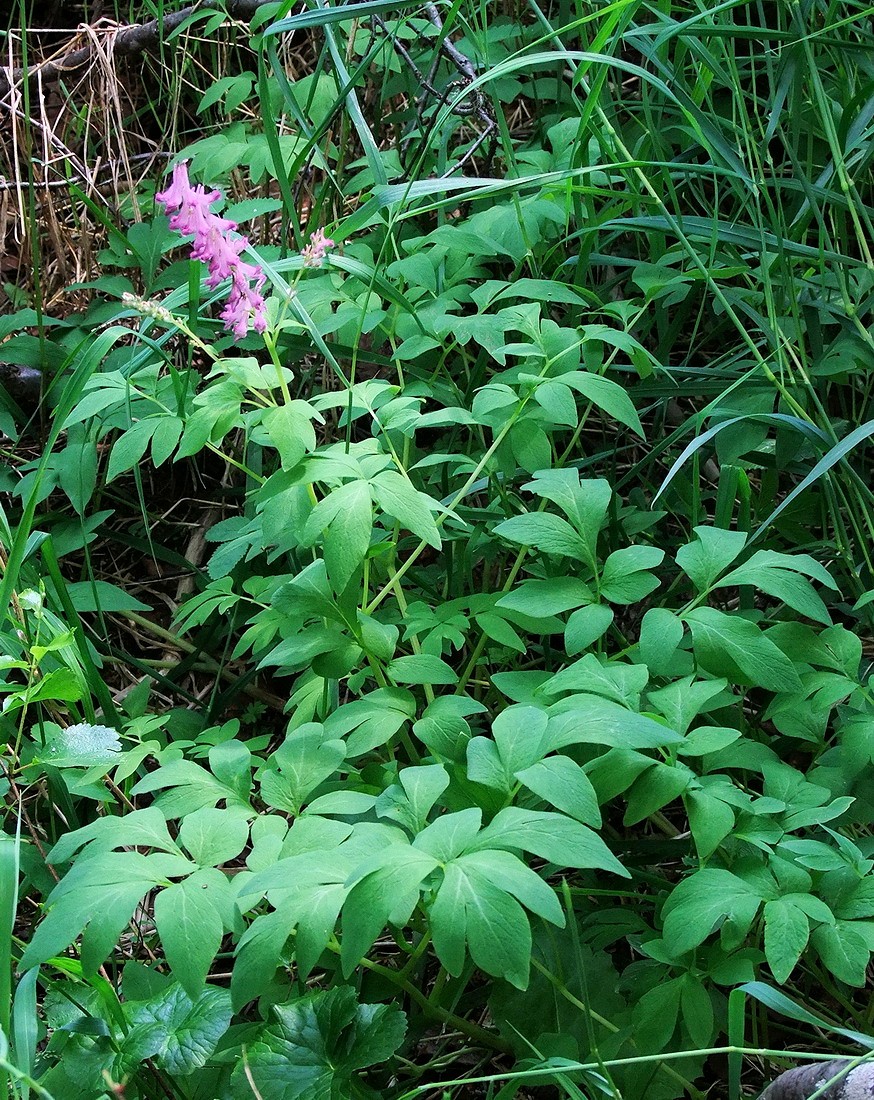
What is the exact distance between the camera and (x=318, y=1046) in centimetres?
114

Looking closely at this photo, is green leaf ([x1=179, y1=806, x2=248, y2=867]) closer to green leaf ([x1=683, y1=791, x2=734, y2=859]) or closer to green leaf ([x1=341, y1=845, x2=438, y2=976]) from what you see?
green leaf ([x1=341, y1=845, x2=438, y2=976])

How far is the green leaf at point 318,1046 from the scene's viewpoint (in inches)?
43.9

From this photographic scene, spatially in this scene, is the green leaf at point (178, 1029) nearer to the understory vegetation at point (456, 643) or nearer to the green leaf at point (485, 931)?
the understory vegetation at point (456, 643)

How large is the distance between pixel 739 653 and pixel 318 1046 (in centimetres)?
67

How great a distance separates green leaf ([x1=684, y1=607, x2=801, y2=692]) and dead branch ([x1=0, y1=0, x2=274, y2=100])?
6.48ft

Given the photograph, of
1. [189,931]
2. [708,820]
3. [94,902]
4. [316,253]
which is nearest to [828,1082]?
[708,820]

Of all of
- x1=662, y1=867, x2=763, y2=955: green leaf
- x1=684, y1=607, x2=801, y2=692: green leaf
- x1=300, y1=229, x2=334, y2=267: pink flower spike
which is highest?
x1=300, y1=229, x2=334, y2=267: pink flower spike

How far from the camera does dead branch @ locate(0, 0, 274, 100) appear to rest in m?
2.52

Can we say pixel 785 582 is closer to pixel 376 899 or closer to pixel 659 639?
pixel 659 639

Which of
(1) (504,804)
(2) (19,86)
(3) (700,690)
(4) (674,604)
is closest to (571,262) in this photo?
(4) (674,604)

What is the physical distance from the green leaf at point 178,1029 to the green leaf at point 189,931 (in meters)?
0.12

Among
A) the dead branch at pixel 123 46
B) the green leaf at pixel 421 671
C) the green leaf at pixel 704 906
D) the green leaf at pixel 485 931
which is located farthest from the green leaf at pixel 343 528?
the dead branch at pixel 123 46

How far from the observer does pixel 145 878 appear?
1.06 m

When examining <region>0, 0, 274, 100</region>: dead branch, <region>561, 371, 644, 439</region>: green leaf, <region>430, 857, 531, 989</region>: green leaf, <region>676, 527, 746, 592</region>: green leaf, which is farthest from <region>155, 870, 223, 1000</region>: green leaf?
<region>0, 0, 274, 100</region>: dead branch
